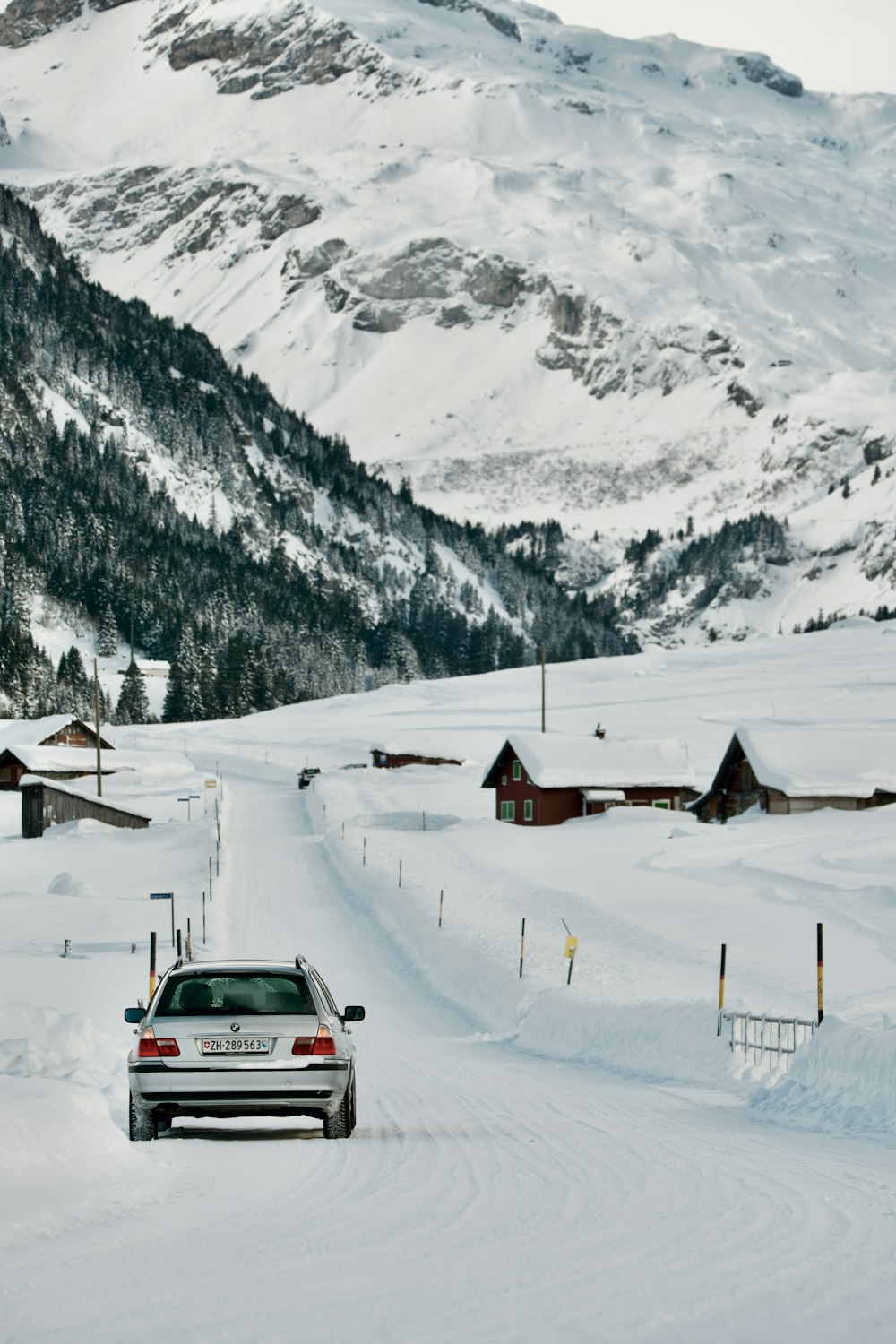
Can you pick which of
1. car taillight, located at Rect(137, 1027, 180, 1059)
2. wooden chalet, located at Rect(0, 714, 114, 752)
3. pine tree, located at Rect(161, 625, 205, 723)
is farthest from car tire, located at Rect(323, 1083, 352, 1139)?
pine tree, located at Rect(161, 625, 205, 723)

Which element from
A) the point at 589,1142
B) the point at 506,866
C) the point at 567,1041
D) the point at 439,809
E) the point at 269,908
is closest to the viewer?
the point at 589,1142

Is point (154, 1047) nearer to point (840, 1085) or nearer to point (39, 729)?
point (840, 1085)

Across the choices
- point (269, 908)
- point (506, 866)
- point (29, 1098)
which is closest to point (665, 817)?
point (506, 866)

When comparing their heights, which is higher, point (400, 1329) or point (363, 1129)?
point (400, 1329)

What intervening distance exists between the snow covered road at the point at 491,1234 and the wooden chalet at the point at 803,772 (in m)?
52.7

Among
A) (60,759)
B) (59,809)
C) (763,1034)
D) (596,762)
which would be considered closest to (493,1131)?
(763,1034)

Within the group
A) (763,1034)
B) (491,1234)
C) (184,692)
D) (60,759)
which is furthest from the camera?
(184,692)

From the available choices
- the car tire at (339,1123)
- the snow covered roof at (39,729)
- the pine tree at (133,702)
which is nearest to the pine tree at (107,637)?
the pine tree at (133,702)

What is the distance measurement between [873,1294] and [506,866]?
4663 centimetres

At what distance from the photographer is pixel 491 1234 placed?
8.70 m

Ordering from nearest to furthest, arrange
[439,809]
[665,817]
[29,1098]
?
1. [29,1098]
2. [665,817]
3. [439,809]

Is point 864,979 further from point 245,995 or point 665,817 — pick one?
point 665,817

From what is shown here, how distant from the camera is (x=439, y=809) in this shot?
84.4 m

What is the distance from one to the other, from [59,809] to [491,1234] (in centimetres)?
6866
